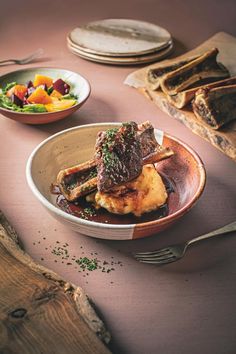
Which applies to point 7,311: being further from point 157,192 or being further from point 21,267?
point 157,192

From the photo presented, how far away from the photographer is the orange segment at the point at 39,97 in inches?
77.9

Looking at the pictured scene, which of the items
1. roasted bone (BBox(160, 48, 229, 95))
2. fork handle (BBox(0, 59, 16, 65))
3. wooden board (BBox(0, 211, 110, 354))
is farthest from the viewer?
fork handle (BBox(0, 59, 16, 65))

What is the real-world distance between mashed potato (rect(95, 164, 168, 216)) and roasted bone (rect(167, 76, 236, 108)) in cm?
68

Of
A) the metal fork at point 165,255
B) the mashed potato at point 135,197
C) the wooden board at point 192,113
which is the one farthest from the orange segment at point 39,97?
the metal fork at point 165,255

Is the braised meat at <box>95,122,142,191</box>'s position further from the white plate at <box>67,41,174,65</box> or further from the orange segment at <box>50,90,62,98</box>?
the white plate at <box>67,41,174,65</box>

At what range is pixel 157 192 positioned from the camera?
4.72ft

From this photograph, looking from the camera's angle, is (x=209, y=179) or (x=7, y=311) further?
(x=209, y=179)

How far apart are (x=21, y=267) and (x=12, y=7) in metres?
2.38

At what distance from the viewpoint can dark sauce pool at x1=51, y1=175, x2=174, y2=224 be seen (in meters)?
1.42

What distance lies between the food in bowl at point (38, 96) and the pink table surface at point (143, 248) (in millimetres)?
83

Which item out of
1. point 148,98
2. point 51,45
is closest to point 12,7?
point 51,45

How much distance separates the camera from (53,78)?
7.25 feet

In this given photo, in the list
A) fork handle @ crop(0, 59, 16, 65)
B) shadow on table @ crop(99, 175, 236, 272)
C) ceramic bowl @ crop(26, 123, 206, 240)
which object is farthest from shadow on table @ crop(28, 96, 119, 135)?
shadow on table @ crop(99, 175, 236, 272)

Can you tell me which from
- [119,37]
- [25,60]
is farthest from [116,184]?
[119,37]
